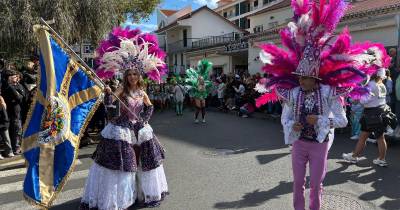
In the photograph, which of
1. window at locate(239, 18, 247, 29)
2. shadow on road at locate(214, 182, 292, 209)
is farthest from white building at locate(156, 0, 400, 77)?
shadow on road at locate(214, 182, 292, 209)

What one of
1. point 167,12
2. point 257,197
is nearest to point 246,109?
point 257,197


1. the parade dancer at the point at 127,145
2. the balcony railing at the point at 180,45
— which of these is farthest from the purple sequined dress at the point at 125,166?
the balcony railing at the point at 180,45

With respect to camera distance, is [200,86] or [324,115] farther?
[200,86]

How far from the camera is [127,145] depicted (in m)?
4.86

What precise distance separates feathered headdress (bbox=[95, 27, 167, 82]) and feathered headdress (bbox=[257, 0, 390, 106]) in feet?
6.34

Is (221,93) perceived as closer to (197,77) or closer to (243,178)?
(197,77)

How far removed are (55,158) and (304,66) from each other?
2850mm

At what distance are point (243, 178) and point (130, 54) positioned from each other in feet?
9.02

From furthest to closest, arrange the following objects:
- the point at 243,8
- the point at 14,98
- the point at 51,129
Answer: the point at 243,8 < the point at 14,98 < the point at 51,129

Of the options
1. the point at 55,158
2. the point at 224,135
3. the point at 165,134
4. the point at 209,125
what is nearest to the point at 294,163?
Result: the point at 55,158

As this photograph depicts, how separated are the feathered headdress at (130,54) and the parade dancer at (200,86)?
7.70m

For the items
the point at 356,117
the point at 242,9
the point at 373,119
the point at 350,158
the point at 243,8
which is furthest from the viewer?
the point at 242,9

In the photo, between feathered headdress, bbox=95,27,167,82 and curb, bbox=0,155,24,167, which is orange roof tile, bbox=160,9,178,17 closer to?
curb, bbox=0,155,24,167

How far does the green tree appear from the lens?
13.1m
